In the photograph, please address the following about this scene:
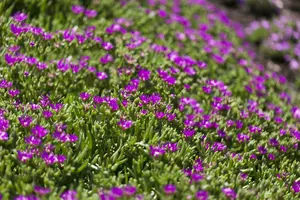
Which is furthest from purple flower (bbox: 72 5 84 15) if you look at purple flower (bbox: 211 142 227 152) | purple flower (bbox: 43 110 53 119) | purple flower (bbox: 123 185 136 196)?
purple flower (bbox: 123 185 136 196)

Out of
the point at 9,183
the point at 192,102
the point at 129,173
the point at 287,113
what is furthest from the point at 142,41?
the point at 9,183

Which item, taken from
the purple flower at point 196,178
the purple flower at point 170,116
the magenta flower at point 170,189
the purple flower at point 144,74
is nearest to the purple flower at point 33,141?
the magenta flower at point 170,189

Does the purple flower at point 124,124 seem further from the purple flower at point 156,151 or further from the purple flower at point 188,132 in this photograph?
the purple flower at point 188,132

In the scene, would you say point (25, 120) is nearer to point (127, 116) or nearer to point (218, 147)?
point (127, 116)

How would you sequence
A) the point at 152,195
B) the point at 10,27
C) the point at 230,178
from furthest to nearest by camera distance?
the point at 10,27 < the point at 230,178 < the point at 152,195

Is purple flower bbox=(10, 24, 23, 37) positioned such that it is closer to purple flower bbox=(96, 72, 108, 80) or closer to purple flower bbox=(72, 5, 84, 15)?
purple flower bbox=(96, 72, 108, 80)

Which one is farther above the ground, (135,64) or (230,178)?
(135,64)

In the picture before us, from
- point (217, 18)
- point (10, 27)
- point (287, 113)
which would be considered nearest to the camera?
point (10, 27)

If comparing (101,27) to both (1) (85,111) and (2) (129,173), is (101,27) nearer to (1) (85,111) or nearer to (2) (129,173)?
(1) (85,111)
